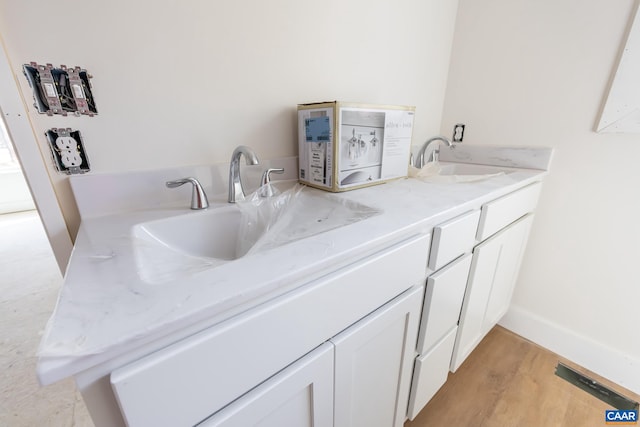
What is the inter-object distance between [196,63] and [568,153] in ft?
5.35

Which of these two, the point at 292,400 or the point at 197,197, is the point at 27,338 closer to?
the point at 197,197

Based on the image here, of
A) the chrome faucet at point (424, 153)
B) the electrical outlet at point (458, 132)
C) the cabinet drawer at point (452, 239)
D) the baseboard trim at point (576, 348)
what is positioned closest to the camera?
the cabinet drawer at point (452, 239)

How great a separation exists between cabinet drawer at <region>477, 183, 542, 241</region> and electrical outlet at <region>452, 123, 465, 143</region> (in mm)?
506

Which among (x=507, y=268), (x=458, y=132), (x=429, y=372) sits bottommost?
(x=429, y=372)

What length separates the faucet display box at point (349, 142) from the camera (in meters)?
0.85

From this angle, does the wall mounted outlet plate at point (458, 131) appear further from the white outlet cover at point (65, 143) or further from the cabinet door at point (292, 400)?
the white outlet cover at point (65, 143)

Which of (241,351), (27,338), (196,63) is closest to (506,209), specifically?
(241,351)

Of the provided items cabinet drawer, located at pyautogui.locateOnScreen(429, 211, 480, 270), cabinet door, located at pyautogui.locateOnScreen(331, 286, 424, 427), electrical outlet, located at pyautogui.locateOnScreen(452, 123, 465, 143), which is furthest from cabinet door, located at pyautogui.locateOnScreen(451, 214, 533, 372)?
electrical outlet, located at pyautogui.locateOnScreen(452, 123, 465, 143)

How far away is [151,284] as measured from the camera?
0.40 meters

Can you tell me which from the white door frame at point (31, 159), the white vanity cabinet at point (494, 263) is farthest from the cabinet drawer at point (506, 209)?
the white door frame at point (31, 159)

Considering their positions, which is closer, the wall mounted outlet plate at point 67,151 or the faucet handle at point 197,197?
the wall mounted outlet plate at point 67,151

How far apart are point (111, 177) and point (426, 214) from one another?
0.83 metres

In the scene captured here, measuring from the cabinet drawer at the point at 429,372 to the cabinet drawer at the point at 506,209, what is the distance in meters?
0.40
